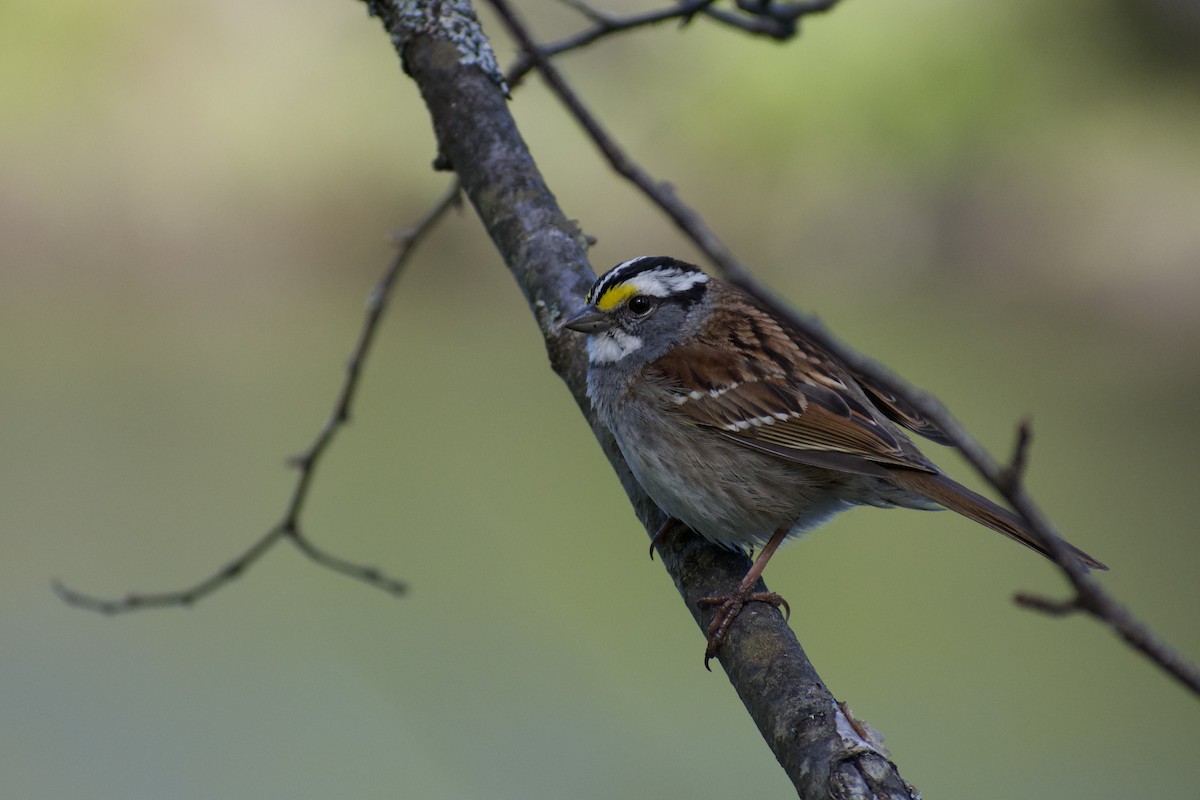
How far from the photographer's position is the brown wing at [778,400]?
103 inches

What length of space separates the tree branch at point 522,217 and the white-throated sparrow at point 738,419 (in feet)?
0.15

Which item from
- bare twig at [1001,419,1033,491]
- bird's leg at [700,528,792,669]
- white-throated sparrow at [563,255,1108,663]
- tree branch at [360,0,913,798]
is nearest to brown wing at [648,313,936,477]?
white-throated sparrow at [563,255,1108,663]

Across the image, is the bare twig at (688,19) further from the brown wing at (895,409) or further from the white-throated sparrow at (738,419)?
the brown wing at (895,409)

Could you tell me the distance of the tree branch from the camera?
91.1 inches

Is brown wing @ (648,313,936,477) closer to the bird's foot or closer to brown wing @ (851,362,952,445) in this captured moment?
brown wing @ (851,362,952,445)

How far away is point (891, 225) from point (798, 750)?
31.9ft

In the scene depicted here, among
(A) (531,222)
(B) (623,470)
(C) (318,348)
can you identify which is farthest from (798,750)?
(C) (318,348)

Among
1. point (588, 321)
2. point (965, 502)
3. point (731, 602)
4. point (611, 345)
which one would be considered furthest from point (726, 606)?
point (611, 345)

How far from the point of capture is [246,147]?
9.94 metres

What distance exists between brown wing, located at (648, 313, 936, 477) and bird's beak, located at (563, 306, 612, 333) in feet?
0.69

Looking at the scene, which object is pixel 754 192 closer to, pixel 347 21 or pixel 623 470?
pixel 347 21

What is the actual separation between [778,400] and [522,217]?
26.0 inches

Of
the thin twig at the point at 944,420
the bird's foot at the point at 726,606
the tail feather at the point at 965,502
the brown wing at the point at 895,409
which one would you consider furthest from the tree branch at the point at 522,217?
the thin twig at the point at 944,420

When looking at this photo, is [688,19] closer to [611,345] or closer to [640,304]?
[640,304]
